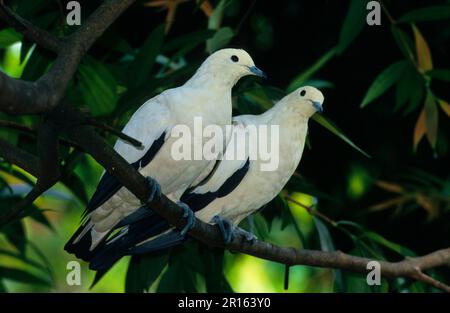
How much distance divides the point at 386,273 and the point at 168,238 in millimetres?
968

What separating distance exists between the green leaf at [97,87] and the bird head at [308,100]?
82 centimetres

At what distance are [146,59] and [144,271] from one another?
3.68ft

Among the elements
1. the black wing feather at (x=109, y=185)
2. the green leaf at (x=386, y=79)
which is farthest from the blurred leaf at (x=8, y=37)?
the green leaf at (x=386, y=79)

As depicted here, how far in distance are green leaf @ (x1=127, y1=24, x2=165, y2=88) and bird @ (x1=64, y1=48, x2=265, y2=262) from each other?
58 cm

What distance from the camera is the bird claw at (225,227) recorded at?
373 cm

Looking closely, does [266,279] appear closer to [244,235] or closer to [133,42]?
[133,42]

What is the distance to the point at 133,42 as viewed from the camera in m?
6.21

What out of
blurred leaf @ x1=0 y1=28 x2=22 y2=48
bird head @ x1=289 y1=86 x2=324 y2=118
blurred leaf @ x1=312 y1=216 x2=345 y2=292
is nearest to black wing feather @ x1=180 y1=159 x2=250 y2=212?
bird head @ x1=289 y1=86 x2=324 y2=118

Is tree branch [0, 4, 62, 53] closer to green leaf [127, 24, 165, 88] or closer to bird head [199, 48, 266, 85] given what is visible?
bird head [199, 48, 266, 85]

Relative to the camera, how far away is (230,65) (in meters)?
3.51

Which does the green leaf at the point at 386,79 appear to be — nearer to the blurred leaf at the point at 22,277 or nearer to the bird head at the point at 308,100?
the bird head at the point at 308,100

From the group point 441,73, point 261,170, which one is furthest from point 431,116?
point 261,170
